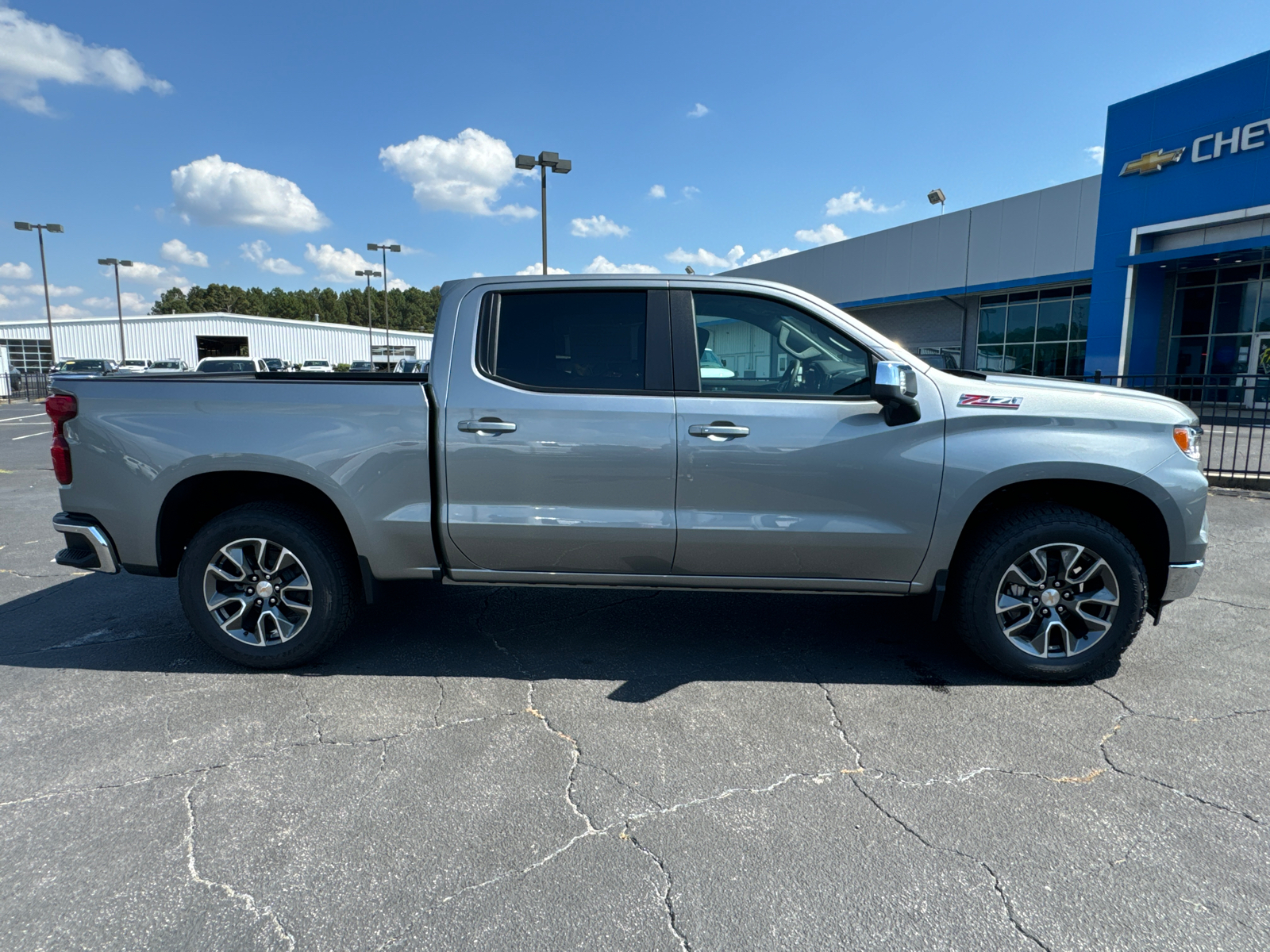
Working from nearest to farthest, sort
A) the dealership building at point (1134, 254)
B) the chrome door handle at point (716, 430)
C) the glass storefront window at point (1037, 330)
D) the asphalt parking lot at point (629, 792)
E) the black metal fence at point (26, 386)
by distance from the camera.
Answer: the asphalt parking lot at point (629, 792) < the chrome door handle at point (716, 430) < the dealership building at point (1134, 254) < the glass storefront window at point (1037, 330) < the black metal fence at point (26, 386)

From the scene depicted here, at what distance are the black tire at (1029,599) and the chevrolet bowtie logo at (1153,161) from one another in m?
21.3

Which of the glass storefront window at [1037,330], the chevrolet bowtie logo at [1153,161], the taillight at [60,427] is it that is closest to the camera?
the taillight at [60,427]

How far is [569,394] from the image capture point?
3664mm

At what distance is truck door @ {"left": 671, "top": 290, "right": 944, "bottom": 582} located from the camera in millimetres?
3549

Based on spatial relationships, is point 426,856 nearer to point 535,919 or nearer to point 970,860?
point 535,919

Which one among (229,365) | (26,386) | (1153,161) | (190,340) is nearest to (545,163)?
(229,365)

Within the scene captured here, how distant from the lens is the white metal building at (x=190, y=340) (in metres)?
58.9

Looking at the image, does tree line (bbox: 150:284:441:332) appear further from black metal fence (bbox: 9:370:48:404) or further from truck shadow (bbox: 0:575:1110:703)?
truck shadow (bbox: 0:575:1110:703)

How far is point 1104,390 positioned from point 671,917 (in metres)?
3.19

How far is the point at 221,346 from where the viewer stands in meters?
68.3

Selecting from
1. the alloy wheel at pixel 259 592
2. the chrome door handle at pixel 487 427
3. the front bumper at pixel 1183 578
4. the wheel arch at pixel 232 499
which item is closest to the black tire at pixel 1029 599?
the front bumper at pixel 1183 578

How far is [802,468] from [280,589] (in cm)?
266

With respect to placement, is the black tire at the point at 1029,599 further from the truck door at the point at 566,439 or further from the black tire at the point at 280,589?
the black tire at the point at 280,589

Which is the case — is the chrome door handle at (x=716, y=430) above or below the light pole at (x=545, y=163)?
below
